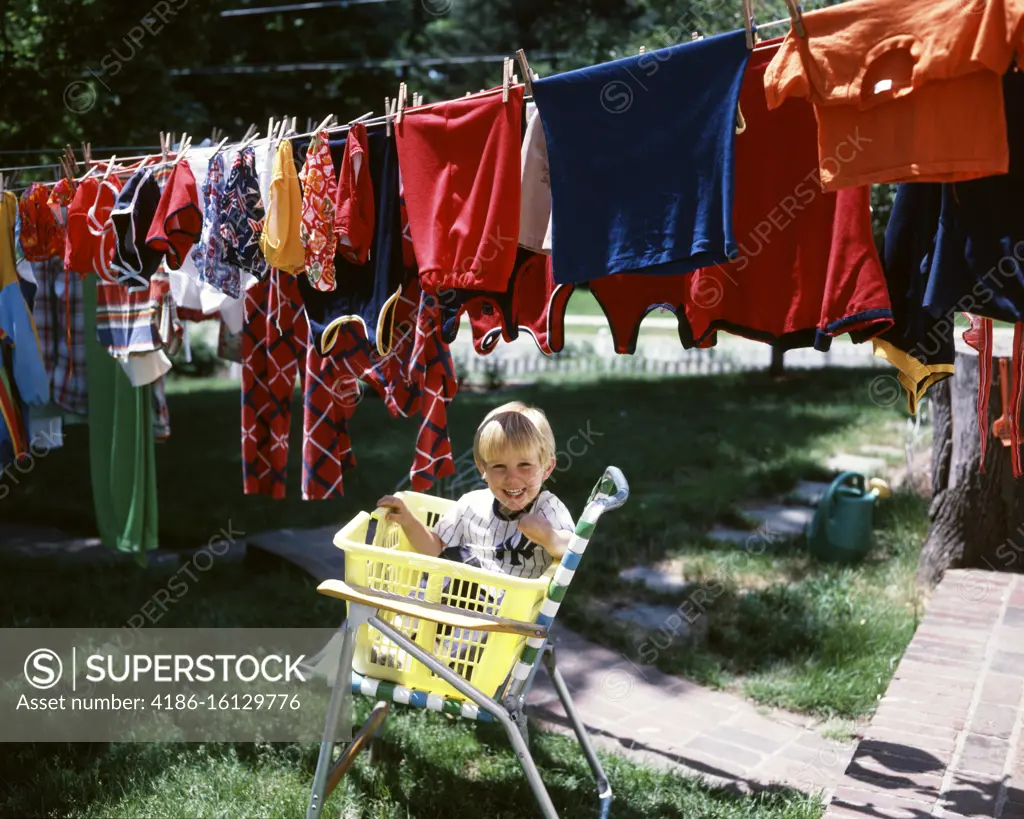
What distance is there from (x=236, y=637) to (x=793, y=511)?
405 centimetres

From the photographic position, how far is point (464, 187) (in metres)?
2.98

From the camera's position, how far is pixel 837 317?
8.04 feet

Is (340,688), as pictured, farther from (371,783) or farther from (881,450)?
(881,450)

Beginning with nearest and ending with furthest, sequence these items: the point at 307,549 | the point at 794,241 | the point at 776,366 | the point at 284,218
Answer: the point at 794,241 < the point at 284,218 < the point at 307,549 < the point at 776,366

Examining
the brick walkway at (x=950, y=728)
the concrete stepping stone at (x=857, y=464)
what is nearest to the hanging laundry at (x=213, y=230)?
the brick walkway at (x=950, y=728)

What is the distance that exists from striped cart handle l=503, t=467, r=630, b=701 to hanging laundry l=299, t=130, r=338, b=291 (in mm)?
1228

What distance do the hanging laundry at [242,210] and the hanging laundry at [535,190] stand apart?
1.16 m

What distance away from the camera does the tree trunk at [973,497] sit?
5098 mm

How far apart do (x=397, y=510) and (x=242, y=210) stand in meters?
1.31

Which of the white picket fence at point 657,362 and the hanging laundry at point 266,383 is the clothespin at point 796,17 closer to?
the hanging laundry at point 266,383

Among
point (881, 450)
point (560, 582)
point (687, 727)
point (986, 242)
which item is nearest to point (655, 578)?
point (687, 727)

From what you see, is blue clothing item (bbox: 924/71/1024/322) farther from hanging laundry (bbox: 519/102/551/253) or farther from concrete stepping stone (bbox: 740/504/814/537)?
concrete stepping stone (bbox: 740/504/814/537)

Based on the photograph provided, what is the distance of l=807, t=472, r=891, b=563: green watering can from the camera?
572 centimetres

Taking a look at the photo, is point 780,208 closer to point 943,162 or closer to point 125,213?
point 943,162
